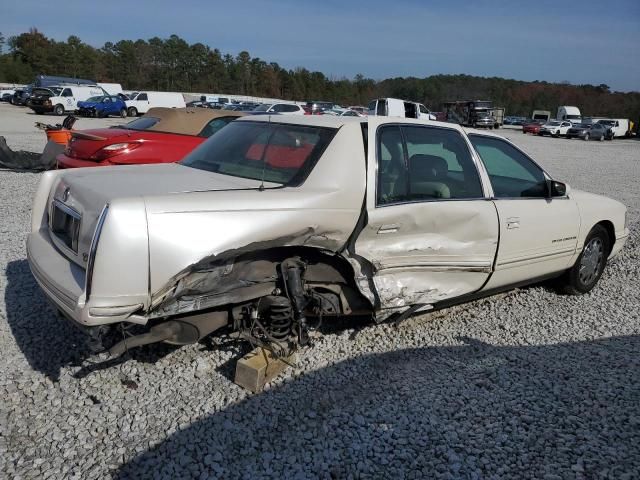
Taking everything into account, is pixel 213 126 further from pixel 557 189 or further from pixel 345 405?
pixel 345 405

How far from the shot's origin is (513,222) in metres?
4.18

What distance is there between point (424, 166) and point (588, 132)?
4513cm

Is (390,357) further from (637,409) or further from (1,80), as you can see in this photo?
(1,80)

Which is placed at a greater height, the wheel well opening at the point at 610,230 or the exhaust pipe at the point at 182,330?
the wheel well opening at the point at 610,230

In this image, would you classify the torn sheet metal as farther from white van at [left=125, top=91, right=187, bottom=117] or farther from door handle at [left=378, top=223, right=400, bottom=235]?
white van at [left=125, top=91, right=187, bottom=117]

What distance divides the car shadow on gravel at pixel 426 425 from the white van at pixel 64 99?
36.5 metres

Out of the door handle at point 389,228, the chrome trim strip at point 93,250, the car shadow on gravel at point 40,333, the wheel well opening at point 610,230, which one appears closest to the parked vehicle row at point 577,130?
the wheel well opening at point 610,230

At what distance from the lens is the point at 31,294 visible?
14.3 feet

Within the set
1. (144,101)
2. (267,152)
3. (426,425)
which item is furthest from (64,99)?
(426,425)

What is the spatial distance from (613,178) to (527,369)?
14.8 m

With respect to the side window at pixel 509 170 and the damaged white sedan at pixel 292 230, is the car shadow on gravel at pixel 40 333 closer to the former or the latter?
the damaged white sedan at pixel 292 230

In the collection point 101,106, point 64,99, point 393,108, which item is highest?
point 393,108

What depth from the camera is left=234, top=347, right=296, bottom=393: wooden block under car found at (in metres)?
3.13

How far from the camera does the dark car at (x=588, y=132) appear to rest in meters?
42.5
